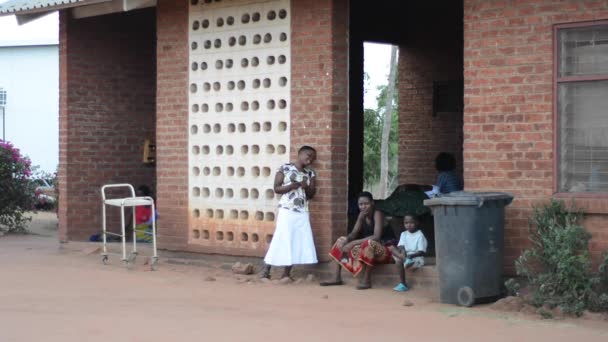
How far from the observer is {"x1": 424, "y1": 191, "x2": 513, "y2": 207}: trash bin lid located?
925 cm

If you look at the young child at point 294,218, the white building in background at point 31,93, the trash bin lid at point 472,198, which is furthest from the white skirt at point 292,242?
the white building in background at point 31,93

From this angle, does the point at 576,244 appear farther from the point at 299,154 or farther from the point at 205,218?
the point at 205,218

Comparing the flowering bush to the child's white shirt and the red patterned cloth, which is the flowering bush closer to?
the red patterned cloth

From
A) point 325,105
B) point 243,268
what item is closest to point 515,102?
point 325,105

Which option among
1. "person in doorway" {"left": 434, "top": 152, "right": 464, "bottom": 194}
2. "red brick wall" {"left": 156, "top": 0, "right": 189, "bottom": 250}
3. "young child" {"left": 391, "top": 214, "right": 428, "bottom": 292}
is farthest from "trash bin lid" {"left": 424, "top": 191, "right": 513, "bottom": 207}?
"red brick wall" {"left": 156, "top": 0, "right": 189, "bottom": 250}

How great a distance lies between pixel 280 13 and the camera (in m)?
11.8

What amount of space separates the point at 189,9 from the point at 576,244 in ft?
20.2

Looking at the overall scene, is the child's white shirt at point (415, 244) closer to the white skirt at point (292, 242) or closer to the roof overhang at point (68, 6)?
the white skirt at point (292, 242)

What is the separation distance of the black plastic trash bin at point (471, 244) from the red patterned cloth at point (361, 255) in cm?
118

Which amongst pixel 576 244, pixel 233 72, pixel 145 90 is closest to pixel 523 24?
pixel 576 244

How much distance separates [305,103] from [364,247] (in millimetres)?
1898

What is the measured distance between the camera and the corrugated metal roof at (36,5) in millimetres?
13120

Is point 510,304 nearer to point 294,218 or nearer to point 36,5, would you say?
point 294,218

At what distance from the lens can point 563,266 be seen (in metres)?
8.77
